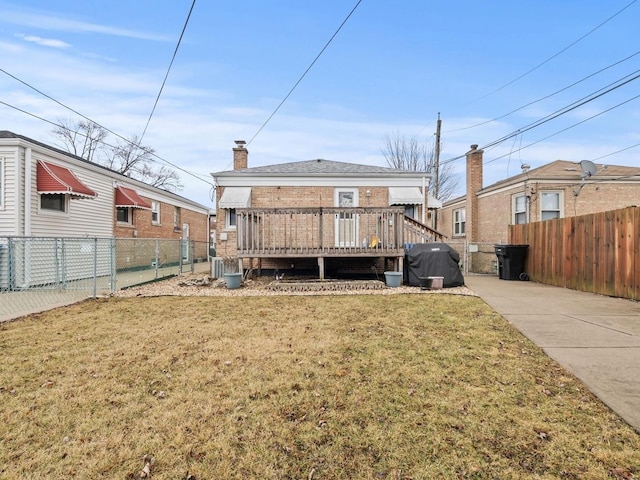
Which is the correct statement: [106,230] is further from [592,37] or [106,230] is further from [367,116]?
[592,37]

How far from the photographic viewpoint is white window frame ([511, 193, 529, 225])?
45.2 feet

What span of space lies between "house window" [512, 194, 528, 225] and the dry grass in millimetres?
11103

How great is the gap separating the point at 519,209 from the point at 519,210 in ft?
0.14

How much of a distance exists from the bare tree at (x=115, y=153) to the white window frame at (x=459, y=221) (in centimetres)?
2157

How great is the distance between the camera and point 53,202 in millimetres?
10367

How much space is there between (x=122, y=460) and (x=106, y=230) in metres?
13.1

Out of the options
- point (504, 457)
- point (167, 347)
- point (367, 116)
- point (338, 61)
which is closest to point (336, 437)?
point (504, 457)

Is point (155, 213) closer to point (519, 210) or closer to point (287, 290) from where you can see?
point (287, 290)

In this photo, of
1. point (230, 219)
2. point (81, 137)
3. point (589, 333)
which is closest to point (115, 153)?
point (81, 137)

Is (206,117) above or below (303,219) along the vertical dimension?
above

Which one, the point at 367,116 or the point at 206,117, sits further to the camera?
the point at 367,116

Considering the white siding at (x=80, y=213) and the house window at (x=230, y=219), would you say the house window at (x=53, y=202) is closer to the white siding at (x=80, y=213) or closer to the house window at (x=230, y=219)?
the white siding at (x=80, y=213)

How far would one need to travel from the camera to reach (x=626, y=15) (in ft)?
29.7

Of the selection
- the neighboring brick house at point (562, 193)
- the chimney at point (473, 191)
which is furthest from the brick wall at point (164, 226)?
the neighboring brick house at point (562, 193)
